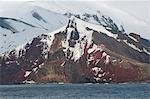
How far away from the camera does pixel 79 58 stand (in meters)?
87.5

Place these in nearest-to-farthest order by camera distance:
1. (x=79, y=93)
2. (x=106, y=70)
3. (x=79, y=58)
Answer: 1. (x=79, y=93)
2. (x=106, y=70)
3. (x=79, y=58)

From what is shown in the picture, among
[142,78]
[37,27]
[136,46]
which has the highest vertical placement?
→ [37,27]

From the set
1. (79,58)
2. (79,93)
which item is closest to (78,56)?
(79,58)

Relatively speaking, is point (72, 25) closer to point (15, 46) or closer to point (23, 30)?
point (15, 46)

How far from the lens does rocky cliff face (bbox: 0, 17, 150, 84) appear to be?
83.5 meters

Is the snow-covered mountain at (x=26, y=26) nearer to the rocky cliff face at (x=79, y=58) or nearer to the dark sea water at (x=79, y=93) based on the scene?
the rocky cliff face at (x=79, y=58)

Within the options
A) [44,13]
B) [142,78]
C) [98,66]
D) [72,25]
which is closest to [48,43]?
[72,25]

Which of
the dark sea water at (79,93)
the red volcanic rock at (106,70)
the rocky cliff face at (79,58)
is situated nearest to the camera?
the dark sea water at (79,93)

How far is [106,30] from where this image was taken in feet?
315

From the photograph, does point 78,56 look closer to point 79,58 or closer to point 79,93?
point 79,58

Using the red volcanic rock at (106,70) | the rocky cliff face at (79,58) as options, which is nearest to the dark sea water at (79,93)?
the red volcanic rock at (106,70)

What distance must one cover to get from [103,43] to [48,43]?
967 centimetres

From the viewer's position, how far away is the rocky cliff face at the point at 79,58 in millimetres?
83500

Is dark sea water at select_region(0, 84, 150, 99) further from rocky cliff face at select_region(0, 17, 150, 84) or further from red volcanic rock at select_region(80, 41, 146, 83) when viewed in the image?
rocky cliff face at select_region(0, 17, 150, 84)
